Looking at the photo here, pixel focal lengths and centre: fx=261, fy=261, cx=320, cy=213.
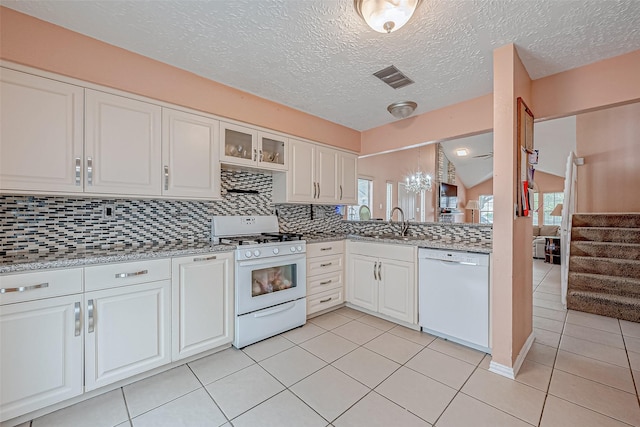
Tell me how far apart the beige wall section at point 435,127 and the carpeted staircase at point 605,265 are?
252 cm

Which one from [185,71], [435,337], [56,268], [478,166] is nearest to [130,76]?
[185,71]

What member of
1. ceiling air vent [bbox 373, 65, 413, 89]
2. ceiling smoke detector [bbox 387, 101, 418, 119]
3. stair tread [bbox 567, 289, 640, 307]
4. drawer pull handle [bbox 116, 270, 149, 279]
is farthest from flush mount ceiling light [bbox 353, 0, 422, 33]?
stair tread [bbox 567, 289, 640, 307]

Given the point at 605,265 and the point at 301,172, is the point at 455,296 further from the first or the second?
the point at 605,265

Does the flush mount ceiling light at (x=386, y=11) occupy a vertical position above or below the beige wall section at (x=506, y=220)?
above

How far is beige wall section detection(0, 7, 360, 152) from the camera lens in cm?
159

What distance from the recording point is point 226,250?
2.26 metres

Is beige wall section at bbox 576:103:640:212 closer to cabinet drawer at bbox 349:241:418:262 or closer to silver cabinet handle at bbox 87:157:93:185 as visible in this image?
cabinet drawer at bbox 349:241:418:262

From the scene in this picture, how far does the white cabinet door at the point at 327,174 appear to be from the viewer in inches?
130

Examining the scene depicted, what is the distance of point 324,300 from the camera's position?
3.04 meters

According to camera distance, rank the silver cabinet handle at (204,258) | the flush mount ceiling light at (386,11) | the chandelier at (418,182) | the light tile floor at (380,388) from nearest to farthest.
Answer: the flush mount ceiling light at (386,11), the light tile floor at (380,388), the silver cabinet handle at (204,258), the chandelier at (418,182)

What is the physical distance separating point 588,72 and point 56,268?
400 cm

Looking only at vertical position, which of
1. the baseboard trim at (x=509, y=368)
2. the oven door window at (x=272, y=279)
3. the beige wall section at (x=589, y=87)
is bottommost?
the baseboard trim at (x=509, y=368)

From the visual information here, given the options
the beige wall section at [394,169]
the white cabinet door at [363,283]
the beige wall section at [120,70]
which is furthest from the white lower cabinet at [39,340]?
the beige wall section at [394,169]

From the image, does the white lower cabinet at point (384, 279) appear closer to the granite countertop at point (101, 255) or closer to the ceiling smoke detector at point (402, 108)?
the granite countertop at point (101, 255)
